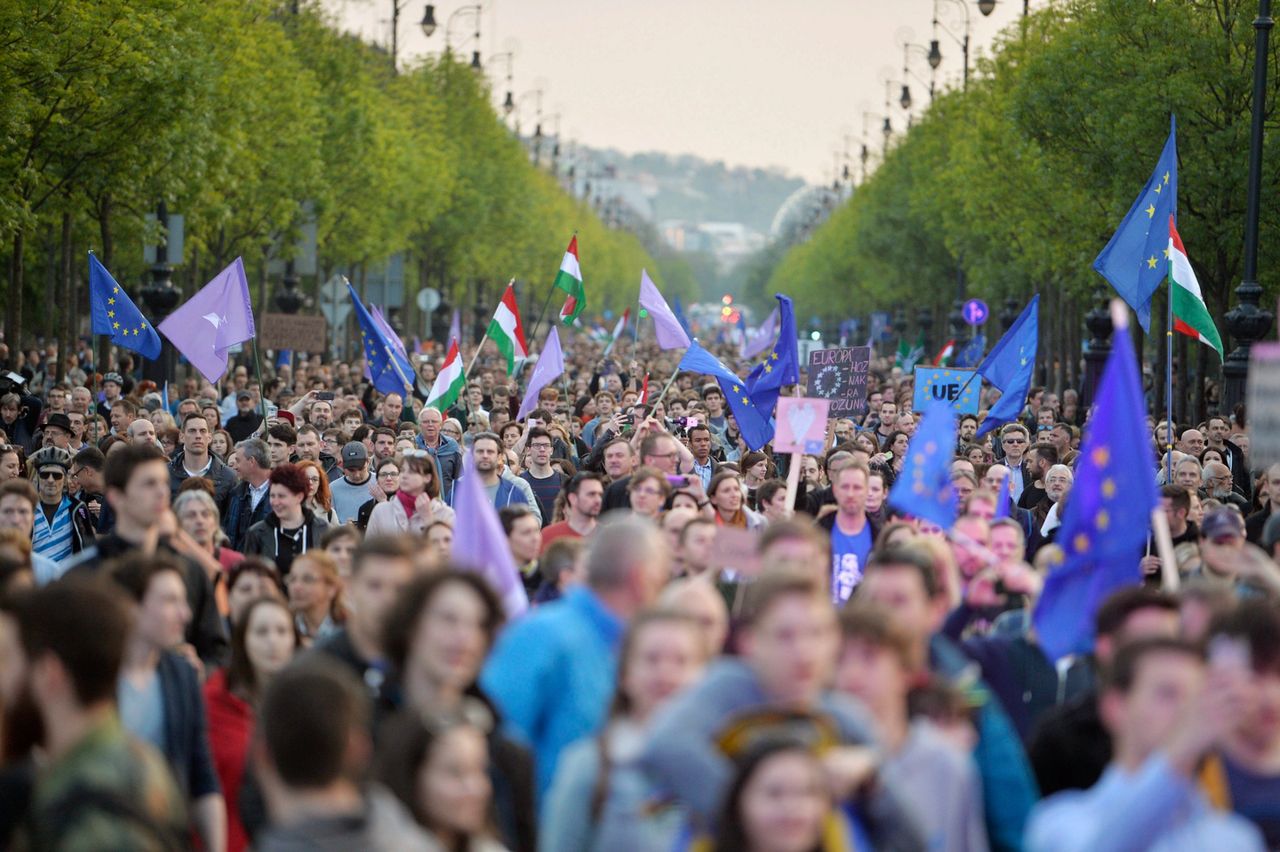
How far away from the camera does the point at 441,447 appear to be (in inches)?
674

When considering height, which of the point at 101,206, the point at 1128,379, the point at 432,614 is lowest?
the point at 432,614

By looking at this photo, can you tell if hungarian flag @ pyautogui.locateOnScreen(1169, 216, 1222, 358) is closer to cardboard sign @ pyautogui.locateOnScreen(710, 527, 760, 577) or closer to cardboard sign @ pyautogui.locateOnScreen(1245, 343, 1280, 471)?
cardboard sign @ pyautogui.locateOnScreen(1245, 343, 1280, 471)

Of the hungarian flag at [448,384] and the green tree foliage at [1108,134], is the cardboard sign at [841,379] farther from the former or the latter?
the green tree foliage at [1108,134]

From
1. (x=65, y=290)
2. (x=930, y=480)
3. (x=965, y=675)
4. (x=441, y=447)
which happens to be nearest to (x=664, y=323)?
(x=441, y=447)

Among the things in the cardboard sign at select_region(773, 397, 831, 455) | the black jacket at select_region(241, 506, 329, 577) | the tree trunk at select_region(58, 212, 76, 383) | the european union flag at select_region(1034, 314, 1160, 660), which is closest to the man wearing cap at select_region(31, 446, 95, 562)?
the black jacket at select_region(241, 506, 329, 577)

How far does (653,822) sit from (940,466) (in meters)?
4.17

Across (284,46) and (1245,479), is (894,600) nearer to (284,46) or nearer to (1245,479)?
(1245,479)

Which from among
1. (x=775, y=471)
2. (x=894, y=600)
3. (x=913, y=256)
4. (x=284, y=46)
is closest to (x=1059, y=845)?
(x=894, y=600)

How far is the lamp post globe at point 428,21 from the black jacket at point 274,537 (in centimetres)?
4148

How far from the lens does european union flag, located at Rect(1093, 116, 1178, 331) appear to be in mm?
16188

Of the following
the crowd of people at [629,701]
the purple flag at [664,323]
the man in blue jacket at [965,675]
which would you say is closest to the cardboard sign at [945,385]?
the purple flag at [664,323]

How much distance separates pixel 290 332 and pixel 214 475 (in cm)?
1557

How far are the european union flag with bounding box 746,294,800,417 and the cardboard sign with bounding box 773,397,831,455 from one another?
5.78 meters

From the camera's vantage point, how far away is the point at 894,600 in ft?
21.7
